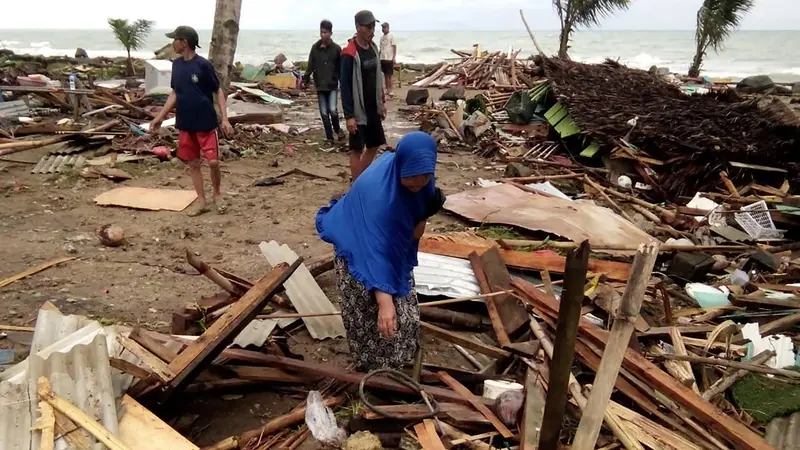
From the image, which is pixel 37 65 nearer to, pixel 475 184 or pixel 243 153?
pixel 243 153

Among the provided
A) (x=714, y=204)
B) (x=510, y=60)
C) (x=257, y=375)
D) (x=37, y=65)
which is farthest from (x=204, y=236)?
(x=37, y=65)

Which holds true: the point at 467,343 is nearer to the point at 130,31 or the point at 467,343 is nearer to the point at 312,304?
the point at 312,304

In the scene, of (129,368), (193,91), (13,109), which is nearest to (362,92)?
(193,91)

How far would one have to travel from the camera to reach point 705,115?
9297 mm

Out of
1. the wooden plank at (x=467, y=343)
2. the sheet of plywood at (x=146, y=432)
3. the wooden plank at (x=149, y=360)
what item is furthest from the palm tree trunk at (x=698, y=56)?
the sheet of plywood at (x=146, y=432)

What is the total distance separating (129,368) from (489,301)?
8.56ft

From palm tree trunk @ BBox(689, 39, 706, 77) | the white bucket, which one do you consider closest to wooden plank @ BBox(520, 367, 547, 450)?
the white bucket

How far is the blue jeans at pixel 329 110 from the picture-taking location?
10.5 m

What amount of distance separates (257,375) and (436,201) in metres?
1.59

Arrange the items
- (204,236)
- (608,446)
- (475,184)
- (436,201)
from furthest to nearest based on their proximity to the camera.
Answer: (475,184)
(204,236)
(436,201)
(608,446)

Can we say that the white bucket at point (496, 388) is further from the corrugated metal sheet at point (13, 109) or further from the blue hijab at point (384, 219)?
the corrugated metal sheet at point (13, 109)

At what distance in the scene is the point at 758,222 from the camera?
6730 millimetres

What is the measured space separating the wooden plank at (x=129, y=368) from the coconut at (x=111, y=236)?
3.11 meters

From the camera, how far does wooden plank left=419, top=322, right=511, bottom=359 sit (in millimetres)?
3834
